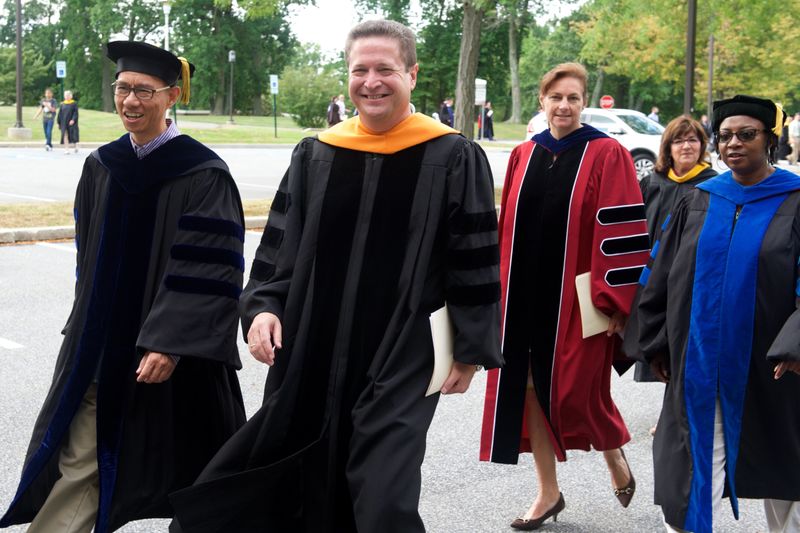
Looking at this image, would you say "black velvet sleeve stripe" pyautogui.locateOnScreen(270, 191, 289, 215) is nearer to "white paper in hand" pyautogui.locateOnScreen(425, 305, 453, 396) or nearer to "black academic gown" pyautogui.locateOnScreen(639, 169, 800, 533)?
"white paper in hand" pyautogui.locateOnScreen(425, 305, 453, 396)

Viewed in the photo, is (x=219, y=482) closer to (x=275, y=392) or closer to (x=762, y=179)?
(x=275, y=392)

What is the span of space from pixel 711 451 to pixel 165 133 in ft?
7.29

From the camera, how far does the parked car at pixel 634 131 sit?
2367 centimetres

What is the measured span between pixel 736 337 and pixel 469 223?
1.17 m

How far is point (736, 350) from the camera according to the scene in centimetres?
379

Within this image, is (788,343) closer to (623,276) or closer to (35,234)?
(623,276)

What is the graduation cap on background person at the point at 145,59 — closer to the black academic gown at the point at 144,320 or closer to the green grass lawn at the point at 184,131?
the black academic gown at the point at 144,320

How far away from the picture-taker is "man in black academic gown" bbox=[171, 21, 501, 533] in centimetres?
313

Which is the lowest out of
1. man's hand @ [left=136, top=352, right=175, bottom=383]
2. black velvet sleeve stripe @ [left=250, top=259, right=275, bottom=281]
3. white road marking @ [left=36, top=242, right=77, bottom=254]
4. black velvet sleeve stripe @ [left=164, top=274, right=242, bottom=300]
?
white road marking @ [left=36, top=242, right=77, bottom=254]

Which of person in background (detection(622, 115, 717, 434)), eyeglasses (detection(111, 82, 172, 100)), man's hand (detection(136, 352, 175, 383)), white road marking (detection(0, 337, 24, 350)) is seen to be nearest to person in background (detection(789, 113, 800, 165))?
person in background (detection(622, 115, 717, 434))

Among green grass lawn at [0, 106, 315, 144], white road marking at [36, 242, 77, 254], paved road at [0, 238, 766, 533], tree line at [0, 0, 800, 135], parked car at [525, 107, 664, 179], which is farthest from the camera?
tree line at [0, 0, 800, 135]

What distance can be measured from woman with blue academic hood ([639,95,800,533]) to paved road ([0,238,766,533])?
754mm

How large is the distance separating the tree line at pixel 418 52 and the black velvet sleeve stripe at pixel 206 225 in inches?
1528

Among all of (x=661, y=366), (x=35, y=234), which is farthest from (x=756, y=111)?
(x=35, y=234)
